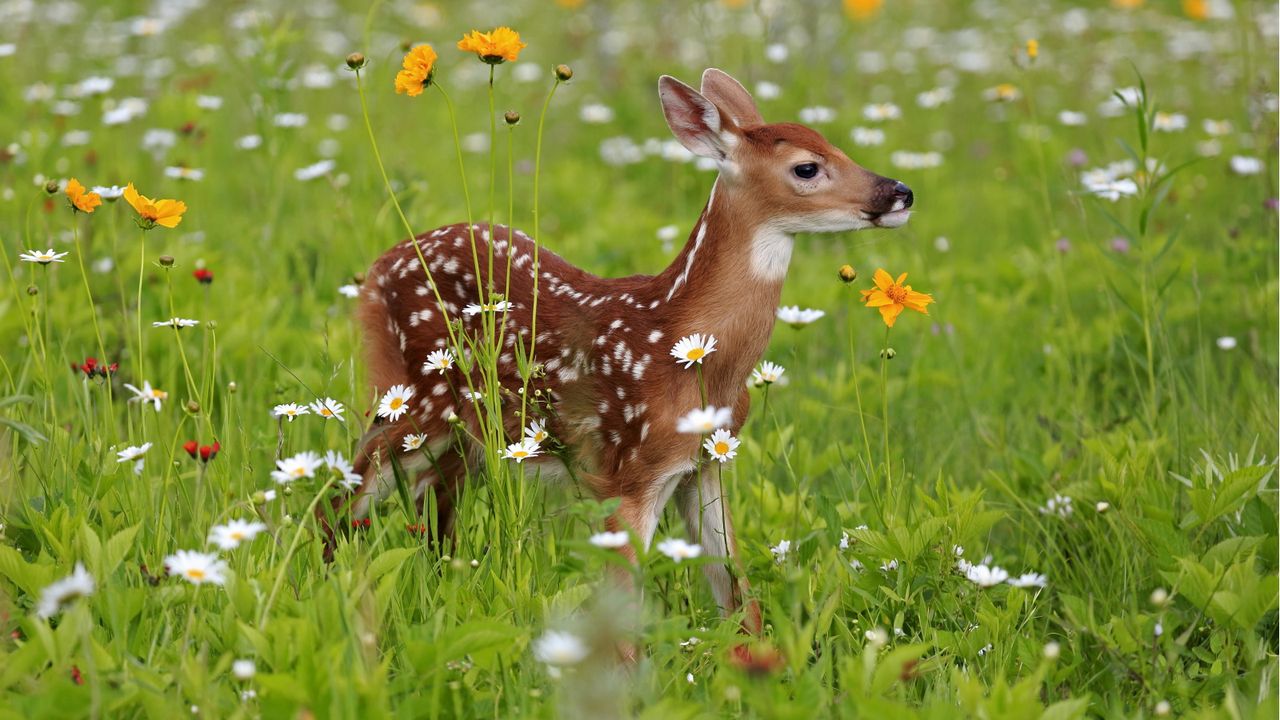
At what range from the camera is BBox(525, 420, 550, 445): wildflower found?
126 inches

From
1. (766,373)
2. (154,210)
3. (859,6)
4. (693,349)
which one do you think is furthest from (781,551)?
(859,6)

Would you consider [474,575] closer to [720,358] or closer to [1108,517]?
[720,358]

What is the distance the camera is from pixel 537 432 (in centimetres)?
322

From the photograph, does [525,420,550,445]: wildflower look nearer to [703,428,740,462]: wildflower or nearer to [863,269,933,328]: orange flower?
[703,428,740,462]: wildflower

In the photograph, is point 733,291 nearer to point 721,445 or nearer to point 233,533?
point 721,445

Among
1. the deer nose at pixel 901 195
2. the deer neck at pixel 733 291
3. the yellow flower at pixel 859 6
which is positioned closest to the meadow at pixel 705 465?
the deer neck at pixel 733 291

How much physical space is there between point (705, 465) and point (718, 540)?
0.22 metres

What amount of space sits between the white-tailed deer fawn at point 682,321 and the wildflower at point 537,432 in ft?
0.17

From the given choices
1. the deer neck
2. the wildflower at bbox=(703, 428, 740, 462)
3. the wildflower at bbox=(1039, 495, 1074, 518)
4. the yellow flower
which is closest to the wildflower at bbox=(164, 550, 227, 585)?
the wildflower at bbox=(703, 428, 740, 462)

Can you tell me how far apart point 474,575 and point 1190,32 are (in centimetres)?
987

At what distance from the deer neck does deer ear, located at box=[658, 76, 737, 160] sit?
0.12 metres

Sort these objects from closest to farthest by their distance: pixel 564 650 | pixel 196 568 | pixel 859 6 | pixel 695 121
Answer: pixel 564 650, pixel 196 568, pixel 695 121, pixel 859 6

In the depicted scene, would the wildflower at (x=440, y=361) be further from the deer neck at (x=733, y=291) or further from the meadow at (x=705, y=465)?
the deer neck at (x=733, y=291)

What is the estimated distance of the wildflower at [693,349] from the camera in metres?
3.08
